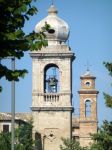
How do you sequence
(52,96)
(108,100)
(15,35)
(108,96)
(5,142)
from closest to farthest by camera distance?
1. (15,35)
2. (108,100)
3. (108,96)
4. (5,142)
5. (52,96)

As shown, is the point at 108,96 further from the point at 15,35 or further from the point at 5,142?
the point at 15,35

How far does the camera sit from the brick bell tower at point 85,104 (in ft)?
312

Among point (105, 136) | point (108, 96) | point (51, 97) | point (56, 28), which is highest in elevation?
point (56, 28)

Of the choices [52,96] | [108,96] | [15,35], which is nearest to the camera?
[15,35]

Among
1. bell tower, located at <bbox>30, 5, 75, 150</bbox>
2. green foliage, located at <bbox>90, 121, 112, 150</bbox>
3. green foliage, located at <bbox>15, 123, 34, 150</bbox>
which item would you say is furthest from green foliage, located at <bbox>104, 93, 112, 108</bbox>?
bell tower, located at <bbox>30, 5, 75, 150</bbox>

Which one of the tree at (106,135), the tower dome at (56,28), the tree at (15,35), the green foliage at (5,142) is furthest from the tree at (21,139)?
the tree at (15,35)

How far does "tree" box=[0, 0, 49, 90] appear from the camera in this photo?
58.7ft

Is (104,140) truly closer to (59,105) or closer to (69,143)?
(69,143)

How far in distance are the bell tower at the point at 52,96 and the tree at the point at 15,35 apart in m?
61.4

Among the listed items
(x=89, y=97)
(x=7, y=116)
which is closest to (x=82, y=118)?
(x=89, y=97)

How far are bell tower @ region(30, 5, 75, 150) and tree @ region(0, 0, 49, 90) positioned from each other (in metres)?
61.4

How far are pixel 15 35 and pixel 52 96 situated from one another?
64.1m

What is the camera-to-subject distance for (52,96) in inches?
3233

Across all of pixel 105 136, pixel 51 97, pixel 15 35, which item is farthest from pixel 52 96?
pixel 15 35
